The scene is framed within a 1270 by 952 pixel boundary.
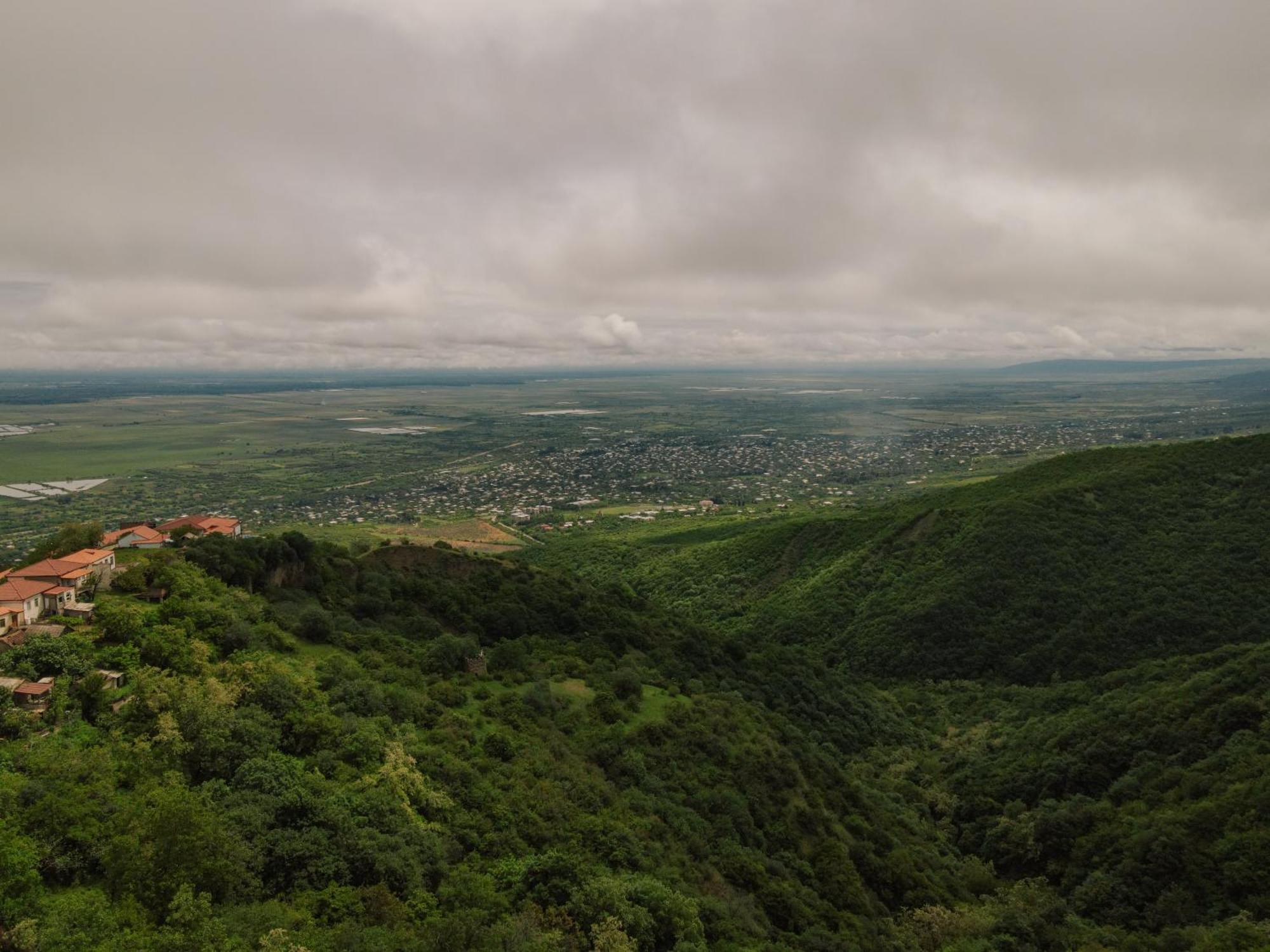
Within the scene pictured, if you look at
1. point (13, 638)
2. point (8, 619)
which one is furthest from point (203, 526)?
point (13, 638)

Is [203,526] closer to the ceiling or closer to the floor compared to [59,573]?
closer to the floor

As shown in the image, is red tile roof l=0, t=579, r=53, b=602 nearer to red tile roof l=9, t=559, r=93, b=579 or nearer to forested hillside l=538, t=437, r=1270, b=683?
red tile roof l=9, t=559, r=93, b=579

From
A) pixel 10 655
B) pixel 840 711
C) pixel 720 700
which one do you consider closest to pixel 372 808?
pixel 10 655

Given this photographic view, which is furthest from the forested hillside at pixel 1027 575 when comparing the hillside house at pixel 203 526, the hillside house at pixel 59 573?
the hillside house at pixel 59 573

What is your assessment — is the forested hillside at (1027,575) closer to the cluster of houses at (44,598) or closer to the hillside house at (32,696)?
the cluster of houses at (44,598)

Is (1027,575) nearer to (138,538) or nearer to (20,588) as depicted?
(138,538)

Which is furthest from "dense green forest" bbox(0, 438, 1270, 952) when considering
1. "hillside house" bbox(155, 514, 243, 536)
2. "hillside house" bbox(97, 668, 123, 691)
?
"hillside house" bbox(155, 514, 243, 536)
